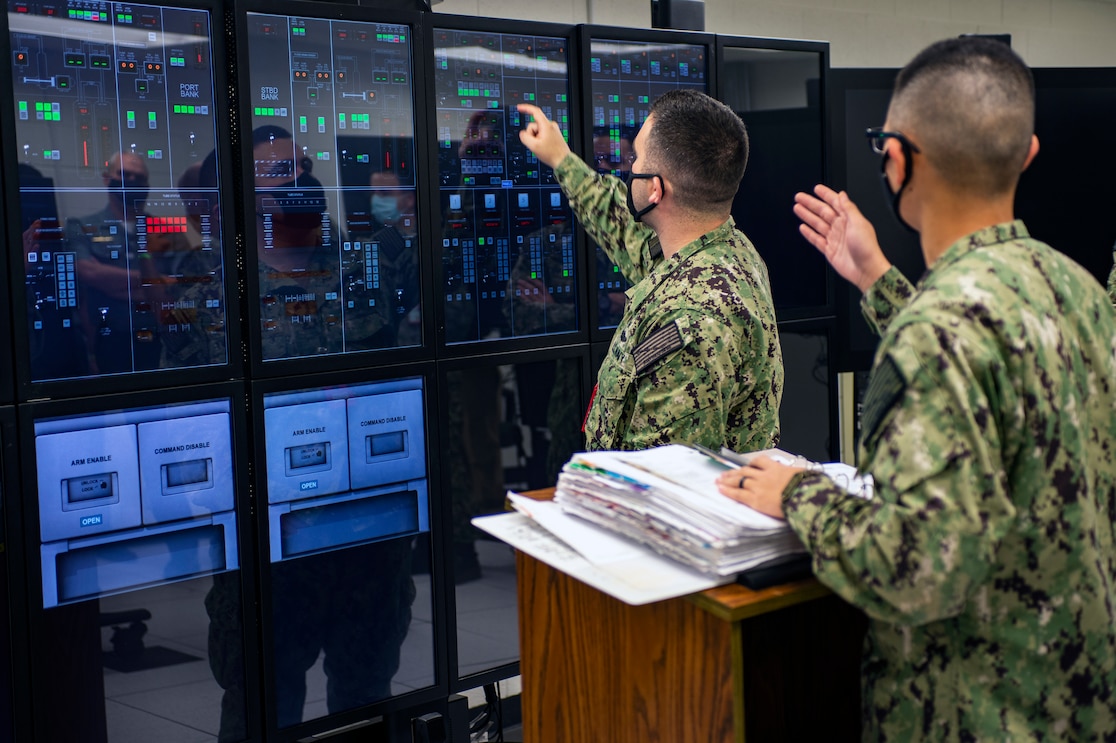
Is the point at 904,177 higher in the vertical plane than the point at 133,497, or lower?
higher

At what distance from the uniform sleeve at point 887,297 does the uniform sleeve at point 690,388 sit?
0.42 meters

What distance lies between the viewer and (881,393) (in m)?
1.13

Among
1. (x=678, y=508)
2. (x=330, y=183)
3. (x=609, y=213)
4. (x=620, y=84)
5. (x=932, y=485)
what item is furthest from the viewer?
(x=620, y=84)

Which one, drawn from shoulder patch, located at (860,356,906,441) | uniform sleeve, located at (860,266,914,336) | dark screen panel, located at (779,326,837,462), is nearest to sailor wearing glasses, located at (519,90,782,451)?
uniform sleeve, located at (860,266,914,336)

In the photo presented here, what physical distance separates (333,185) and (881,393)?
1755mm

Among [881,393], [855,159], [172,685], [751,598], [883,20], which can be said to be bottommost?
[172,685]

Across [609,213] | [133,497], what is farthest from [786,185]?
[133,497]

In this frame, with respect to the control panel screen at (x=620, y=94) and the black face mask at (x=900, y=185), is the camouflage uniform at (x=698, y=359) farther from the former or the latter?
the control panel screen at (x=620, y=94)

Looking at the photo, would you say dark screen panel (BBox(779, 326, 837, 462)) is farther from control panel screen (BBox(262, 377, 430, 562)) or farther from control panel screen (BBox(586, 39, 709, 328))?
control panel screen (BBox(262, 377, 430, 562))

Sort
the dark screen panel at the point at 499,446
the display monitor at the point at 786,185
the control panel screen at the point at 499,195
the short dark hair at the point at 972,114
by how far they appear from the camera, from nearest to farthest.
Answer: the short dark hair at the point at 972,114 → the control panel screen at the point at 499,195 → the dark screen panel at the point at 499,446 → the display monitor at the point at 786,185

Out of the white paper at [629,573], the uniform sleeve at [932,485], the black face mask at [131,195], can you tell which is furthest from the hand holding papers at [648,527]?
the black face mask at [131,195]

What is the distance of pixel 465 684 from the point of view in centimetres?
279

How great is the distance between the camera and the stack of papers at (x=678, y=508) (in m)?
1.25

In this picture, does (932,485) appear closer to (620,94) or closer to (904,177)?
(904,177)
